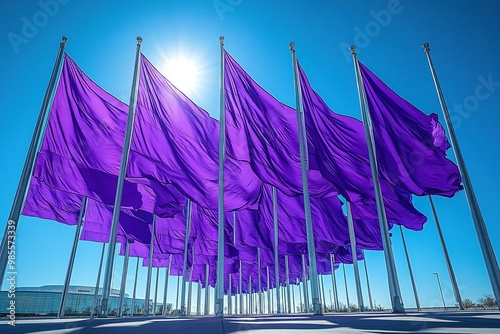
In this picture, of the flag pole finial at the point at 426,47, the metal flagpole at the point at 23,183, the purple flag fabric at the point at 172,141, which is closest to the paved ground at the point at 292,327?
the metal flagpole at the point at 23,183

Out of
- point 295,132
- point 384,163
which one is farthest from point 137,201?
point 384,163

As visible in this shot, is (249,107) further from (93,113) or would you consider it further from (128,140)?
(93,113)

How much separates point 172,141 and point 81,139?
387 cm

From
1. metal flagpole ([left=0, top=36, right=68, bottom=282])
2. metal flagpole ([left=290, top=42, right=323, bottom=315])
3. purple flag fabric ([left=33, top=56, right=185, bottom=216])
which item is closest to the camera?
metal flagpole ([left=0, top=36, right=68, bottom=282])

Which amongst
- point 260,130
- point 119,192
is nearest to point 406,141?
point 260,130

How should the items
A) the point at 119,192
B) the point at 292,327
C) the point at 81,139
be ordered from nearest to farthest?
the point at 292,327 → the point at 119,192 → the point at 81,139

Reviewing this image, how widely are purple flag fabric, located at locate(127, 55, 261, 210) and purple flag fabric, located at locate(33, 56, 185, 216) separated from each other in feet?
4.49

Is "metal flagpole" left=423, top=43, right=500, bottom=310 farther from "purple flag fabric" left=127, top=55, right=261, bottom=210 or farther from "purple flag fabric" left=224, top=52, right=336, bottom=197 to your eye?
"purple flag fabric" left=127, top=55, right=261, bottom=210

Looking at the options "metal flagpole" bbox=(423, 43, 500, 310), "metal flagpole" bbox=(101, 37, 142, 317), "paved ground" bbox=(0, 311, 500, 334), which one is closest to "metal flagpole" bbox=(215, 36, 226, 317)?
"metal flagpole" bbox=(101, 37, 142, 317)

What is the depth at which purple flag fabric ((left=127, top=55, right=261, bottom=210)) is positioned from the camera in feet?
44.4

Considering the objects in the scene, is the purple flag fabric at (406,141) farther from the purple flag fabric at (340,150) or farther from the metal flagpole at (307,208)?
the metal flagpole at (307,208)

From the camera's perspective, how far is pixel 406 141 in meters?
13.7

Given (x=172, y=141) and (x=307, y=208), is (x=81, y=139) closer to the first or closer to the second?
(x=172, y=141)

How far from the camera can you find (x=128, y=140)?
11.3 metres
